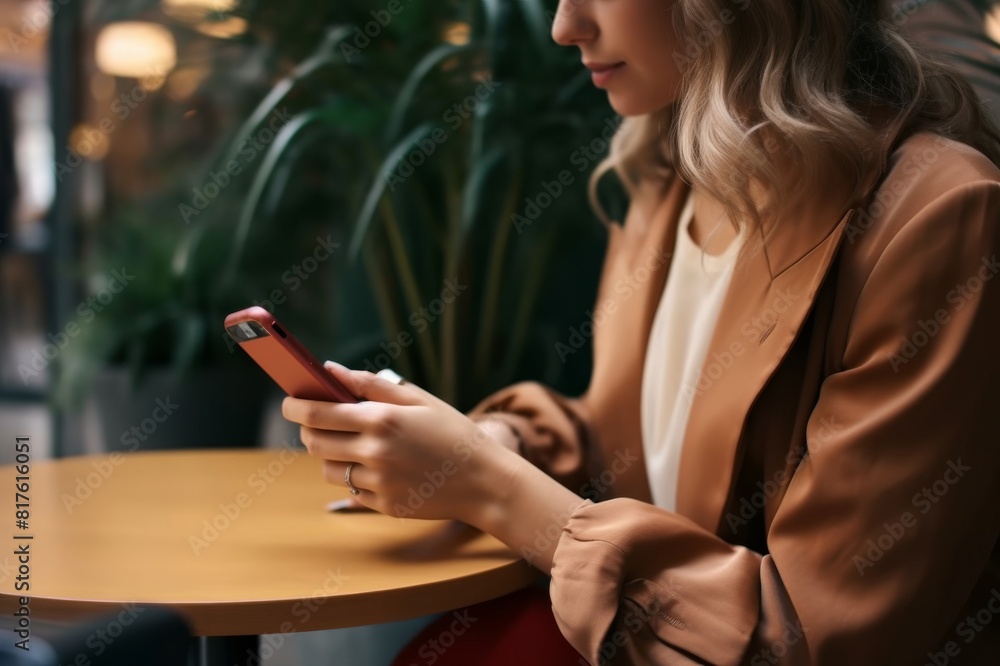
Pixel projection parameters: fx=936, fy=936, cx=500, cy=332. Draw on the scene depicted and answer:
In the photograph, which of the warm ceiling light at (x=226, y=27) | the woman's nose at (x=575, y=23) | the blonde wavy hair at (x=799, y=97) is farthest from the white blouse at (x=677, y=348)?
the warm ceiling light at (x=226, y=27)

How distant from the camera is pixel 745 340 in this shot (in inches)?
36.6

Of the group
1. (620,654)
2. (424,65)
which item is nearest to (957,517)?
(620,654)

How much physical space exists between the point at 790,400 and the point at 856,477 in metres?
0.14

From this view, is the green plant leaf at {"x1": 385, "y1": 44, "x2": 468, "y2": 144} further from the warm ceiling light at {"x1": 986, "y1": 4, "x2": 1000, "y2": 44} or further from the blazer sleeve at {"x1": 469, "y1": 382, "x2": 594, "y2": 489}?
the warm ceiling light at {"x1": 986, "y1": 4, "x2": 1000, "y2": 44}

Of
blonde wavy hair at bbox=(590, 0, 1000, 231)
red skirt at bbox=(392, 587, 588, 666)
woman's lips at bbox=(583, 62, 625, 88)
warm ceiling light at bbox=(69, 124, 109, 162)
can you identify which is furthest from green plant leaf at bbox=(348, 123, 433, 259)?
warm ceiling light at bbox=(69, 124, 109, 162)

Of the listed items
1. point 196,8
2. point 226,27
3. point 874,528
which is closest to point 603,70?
point 874,528

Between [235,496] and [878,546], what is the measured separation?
716 millimetres

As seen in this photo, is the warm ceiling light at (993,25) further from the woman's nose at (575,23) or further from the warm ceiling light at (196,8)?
the warm ceiling light at (196,8)

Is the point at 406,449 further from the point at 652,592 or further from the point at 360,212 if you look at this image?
the point at 360,212

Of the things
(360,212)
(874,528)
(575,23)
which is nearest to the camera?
(874,528)

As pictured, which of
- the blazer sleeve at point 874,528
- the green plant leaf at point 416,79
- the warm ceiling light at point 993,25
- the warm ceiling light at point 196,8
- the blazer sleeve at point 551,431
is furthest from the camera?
the warm ceiling light at point 196,8

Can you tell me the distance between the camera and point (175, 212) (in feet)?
9.12

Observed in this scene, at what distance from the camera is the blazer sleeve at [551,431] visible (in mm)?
1193

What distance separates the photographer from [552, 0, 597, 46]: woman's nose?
3.35 ft
